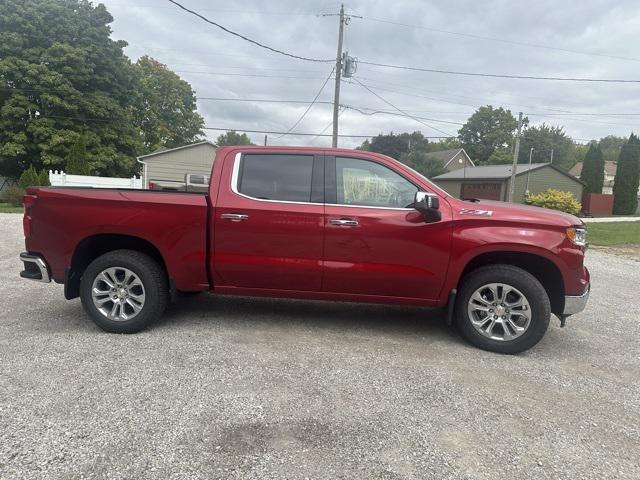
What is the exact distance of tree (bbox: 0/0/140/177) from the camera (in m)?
26.6

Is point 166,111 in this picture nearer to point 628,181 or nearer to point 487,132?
point 628,181

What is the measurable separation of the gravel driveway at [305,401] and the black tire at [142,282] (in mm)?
119

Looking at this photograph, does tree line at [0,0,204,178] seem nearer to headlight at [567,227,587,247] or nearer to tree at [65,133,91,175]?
tree at [65,133,91,175]

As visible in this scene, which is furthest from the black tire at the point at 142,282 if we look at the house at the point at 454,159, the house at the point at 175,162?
the house at the point at 454,159

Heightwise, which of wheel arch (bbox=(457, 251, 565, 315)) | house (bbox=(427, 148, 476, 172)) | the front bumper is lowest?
the front bumper

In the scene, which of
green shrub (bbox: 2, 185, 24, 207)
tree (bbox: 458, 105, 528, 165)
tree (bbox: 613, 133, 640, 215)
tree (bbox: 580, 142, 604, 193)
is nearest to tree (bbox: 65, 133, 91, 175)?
green shrub (bbox: 2, 185, 24, 207)

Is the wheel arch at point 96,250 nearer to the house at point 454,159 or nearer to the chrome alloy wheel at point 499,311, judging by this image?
the chrome alloy wheel at point 499,311

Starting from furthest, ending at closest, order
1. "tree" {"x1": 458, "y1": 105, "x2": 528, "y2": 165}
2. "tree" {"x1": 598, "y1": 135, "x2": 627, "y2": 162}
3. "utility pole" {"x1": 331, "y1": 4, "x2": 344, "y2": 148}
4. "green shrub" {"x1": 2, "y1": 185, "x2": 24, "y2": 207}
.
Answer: "tree" {"x1": 598, "y1": 135, "x2": 627, "y2": 162}, "tree" {"x1": 458, "y1": 105, "x2": 528, "y2": 165}, "green shrub" {"x1": 2, "y1": 185, "x2": 24, "y2": 207}, "utility pole" {"x1": 331, "y1": 4, "x2": 344, "y2": 148}

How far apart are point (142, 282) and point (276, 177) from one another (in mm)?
1636

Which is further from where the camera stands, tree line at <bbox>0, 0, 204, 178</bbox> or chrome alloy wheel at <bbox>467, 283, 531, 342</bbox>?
tree line at <bbox>0, 0, 204, 178</bbox>

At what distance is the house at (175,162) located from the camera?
2952 centimetres

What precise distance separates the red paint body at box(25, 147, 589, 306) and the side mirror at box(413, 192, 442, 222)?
0.07 m

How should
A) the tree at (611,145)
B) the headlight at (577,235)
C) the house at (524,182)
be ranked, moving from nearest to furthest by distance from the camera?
the headlight at (577,235) → the house at (524,182) → the tree at (611,145)

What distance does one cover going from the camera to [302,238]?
13.6ft
